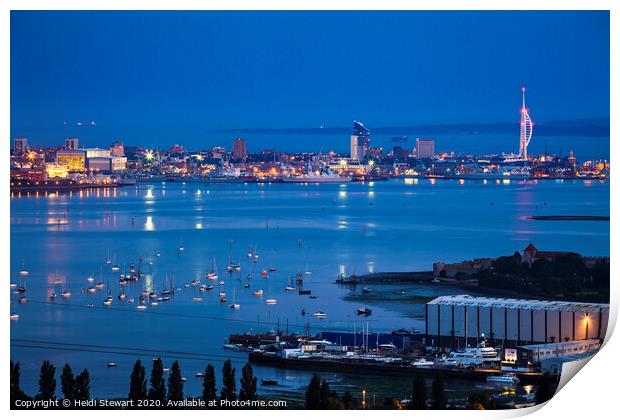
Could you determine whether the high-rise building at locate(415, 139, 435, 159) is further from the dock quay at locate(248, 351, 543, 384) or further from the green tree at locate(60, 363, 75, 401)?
the green tree at locate(60, 363, 75, 401)

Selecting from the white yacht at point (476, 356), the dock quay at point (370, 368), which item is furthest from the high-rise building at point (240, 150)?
the white yacht at point (476, 356)

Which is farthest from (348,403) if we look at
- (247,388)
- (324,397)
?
(247,388)

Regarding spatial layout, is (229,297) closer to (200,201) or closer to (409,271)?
(409,271)

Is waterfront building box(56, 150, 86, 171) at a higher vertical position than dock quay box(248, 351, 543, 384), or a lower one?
higher

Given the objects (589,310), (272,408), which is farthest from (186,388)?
(589,310)

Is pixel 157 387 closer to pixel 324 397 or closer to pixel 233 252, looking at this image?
pixel 324 397

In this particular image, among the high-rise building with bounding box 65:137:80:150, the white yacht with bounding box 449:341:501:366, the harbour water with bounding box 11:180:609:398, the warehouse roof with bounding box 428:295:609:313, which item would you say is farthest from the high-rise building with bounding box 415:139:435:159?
the white yacht with bounding box 449:341:501:366
